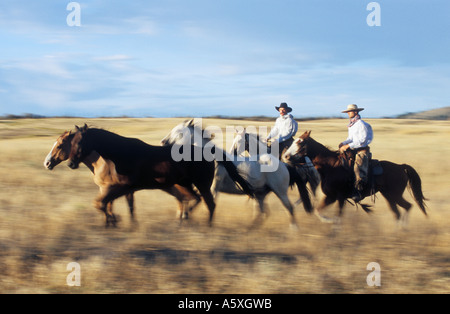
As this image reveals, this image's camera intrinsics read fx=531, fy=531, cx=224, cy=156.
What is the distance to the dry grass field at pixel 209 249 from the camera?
19.3 feet

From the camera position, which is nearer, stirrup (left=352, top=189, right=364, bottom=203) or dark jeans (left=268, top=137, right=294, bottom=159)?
stirrup (left=352, top=189, right=364, bottom=203)

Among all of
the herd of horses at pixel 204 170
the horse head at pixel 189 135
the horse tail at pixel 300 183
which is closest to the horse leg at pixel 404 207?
the herd of horses at pixel 204 170

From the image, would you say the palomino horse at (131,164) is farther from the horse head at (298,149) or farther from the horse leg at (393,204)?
the horse leg at (393,204)


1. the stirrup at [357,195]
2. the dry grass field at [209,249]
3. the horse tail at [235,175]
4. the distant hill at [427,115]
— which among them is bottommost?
the dry grass field at [209,249]

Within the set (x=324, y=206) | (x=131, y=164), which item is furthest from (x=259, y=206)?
(x=131, y=164)

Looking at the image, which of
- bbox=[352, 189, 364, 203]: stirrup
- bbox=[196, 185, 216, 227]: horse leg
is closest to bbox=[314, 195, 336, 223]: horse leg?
bbox=[352, 189, 364, 203]: stirrup

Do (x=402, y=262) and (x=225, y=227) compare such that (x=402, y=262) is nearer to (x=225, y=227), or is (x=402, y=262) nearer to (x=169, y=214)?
(x=225, y=227)

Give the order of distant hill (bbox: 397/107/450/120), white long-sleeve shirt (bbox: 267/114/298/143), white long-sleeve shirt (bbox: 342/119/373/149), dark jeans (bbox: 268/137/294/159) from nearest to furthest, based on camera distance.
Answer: white long-sleeve shirt (bbox: 342/119/373/149), dark jeans (bbox: 268/137/294/159), white long-sleeve shirt (bbox: 267/114/298/143), distant hill (bbox: 397/107/450/120)

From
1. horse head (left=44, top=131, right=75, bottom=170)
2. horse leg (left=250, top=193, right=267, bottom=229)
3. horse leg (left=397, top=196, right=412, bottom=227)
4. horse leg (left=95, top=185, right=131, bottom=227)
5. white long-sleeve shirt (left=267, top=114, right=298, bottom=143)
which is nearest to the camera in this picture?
horse leg (left=95, top=185, right=131, bottom=227)

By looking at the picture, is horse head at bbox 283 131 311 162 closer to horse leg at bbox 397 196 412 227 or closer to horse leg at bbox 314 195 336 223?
horse leg at bbox 314 195 336 223

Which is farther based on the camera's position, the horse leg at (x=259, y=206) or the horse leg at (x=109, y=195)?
the horse leg at (x=259, y=206)

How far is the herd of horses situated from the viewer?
26.9 ft

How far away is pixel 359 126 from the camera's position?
875 centimetres

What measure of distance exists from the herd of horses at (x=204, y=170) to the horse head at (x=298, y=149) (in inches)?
0.7
